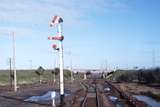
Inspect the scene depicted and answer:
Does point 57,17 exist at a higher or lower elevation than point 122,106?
higher

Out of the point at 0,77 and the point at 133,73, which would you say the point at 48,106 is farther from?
the point at 133,73

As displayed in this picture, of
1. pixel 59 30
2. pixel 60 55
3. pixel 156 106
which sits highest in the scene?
pixel 59 30

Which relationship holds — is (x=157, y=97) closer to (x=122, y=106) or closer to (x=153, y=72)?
(x=122, y=106)

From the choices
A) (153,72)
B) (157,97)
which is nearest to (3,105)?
(157,97)

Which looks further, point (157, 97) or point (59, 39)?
point (157, 97)

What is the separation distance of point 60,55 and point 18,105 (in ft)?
41.9

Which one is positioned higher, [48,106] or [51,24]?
[51,24]

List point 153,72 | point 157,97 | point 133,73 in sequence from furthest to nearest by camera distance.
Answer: point 133,73 → point 153,72 → point 157,97

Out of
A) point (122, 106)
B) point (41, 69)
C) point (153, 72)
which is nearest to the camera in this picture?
point (122, 106)

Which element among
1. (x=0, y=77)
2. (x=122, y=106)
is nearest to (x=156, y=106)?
(x=122, y=106)

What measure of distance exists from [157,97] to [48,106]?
75.5 ft

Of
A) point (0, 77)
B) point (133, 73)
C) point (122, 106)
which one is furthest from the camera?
point (133, 73)

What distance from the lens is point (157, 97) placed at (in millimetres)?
54281

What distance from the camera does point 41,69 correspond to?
457ft
